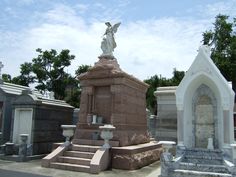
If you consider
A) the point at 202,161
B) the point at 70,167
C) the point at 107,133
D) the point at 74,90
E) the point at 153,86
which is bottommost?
the point at 70,167

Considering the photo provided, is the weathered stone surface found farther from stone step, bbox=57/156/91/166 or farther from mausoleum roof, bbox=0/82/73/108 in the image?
mausoleum roof, bbox=0/82/73/108

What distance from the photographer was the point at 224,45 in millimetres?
25703

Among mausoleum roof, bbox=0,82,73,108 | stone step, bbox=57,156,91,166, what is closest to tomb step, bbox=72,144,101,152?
stone step, bbox=57,156,91,166

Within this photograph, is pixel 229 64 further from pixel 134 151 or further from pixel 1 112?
pixel 1 112

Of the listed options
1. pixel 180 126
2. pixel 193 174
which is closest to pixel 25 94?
pixel 180 126

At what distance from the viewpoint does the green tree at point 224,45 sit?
24.3 metres

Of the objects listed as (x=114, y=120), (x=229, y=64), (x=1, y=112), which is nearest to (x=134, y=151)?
(x=114, y=120)

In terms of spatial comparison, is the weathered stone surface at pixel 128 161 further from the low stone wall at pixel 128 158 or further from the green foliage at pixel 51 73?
the green foliage at pixel 51 73

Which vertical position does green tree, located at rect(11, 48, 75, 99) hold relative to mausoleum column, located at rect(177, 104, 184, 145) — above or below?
above

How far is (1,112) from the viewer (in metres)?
15.0

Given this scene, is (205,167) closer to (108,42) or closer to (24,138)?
(108,42)

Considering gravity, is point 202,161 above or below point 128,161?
above

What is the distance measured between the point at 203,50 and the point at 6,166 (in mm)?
9025

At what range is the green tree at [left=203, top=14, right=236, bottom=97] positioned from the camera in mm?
24281
